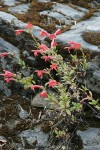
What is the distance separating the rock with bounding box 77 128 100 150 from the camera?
506 cm

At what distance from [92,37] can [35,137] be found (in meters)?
2.05

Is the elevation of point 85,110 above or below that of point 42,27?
below

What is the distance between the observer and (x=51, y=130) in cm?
551

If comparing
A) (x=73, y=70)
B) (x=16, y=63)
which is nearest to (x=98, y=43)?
(x=73, y=70)

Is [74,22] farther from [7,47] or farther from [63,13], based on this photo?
[7,47]

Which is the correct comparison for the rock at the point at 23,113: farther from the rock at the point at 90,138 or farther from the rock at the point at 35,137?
the rock at the point at 90,138

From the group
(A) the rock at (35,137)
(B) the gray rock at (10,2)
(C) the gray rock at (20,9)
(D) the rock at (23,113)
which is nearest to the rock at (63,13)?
(C) the gray rock at (20,9)

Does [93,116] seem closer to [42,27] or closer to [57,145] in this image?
[57,145]

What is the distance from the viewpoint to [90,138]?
→ 5.18 metres

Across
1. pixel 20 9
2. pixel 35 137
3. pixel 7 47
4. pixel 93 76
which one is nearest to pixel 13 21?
pixel 7 47

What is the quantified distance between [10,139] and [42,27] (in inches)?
101

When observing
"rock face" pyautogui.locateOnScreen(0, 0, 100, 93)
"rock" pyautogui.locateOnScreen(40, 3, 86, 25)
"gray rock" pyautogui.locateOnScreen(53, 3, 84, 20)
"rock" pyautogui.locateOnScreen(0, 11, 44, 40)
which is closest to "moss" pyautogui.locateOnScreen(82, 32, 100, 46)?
"rock face" pyautogui.locateOnScreen(0, 0, 100, 93)

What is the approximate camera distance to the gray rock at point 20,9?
7.94 m

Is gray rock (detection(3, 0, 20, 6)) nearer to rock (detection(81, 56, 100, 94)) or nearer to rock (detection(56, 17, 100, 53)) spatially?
rock (detection(56, 17, 100, 53))
